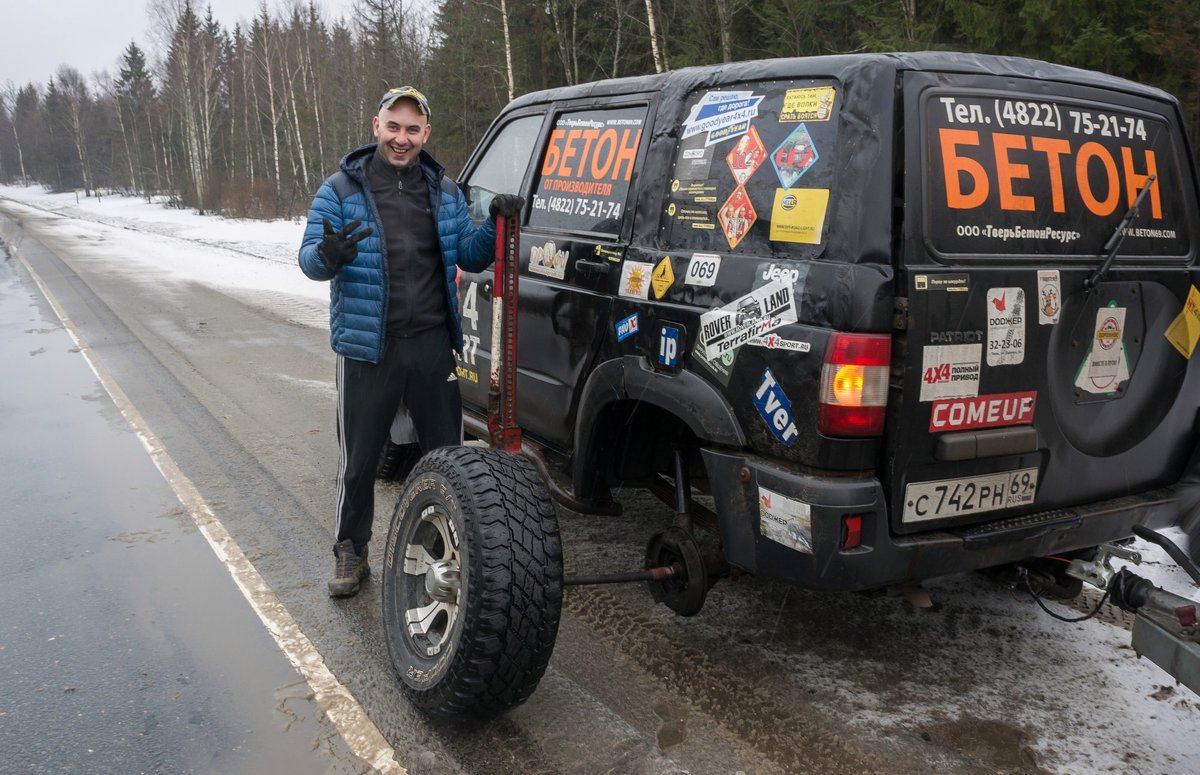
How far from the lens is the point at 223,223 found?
3544 cm

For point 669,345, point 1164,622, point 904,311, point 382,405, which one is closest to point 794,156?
point 904,311

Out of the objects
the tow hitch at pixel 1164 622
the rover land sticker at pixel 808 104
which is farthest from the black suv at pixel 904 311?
the tow hitch at pixel 1164 622

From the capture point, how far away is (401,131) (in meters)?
3.61

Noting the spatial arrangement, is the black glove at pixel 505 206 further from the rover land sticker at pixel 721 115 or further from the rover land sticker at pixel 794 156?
the rover land sticker at pixel 794 156

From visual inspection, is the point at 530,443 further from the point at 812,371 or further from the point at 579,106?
the point at 812,371

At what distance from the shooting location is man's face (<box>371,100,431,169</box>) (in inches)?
141

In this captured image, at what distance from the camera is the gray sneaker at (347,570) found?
3875 mm

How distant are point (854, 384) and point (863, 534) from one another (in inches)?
18.1

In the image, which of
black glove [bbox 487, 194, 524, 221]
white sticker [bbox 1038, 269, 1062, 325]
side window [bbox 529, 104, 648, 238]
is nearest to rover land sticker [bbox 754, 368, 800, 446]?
white sticker [bbox 1038, 269, 1062, 325]

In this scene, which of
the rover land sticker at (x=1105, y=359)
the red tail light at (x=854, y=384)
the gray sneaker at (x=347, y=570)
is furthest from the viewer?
the gray sneaker at (x=347, y=570)

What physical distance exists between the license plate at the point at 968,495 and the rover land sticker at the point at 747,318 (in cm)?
66

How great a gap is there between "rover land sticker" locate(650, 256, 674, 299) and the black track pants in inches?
41.9

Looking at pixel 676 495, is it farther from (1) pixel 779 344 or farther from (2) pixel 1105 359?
(2) pixel 1105 359

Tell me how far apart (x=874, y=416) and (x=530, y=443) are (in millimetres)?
1956
